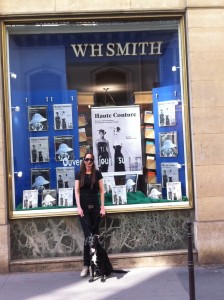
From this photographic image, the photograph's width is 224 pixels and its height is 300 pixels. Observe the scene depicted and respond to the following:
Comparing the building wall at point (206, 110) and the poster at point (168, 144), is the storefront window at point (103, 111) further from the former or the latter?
the building wall at point (206, 110)

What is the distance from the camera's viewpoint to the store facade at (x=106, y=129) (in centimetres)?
794

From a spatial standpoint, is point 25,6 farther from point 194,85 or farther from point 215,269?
point 215,269

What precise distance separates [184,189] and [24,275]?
10.2ft

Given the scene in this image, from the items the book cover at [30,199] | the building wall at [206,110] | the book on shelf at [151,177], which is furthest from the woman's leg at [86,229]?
the building wall at [206,110]

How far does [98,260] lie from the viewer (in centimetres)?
702

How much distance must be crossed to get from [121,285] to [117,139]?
2749 millimetres

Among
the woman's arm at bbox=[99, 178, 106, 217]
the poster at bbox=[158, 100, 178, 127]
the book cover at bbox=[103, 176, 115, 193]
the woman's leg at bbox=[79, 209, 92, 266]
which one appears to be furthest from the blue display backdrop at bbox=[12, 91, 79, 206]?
the poster at bbox=[158, 100, 178, 127]

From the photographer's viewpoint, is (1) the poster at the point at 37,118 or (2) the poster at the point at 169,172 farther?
(2) the poster at the point at 169,172

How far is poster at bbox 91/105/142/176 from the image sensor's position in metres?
8.49

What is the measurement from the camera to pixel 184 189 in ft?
27.3

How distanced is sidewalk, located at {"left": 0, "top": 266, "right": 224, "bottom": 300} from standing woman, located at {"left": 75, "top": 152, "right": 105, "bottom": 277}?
527 millimetres

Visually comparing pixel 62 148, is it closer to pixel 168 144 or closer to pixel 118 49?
pixel 168 144

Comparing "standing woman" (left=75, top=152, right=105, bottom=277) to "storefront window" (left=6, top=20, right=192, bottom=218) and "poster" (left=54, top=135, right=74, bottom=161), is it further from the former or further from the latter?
"poster" (left=54, top=135, right=74, bottom=161)

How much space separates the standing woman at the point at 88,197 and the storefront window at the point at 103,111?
0.68 metres
